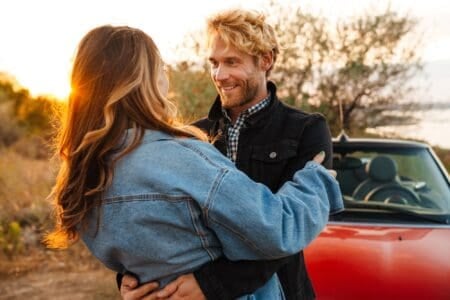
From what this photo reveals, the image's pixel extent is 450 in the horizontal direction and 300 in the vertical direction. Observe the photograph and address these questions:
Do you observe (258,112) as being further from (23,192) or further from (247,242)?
(23,192)

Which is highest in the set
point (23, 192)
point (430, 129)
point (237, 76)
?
point (237, 76)

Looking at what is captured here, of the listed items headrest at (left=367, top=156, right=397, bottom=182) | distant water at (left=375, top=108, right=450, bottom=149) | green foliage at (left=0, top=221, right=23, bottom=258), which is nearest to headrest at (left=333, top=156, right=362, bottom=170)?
headrest at (left=367, top=156, right=397, bottom=182)

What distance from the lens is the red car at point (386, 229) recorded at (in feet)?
11.6

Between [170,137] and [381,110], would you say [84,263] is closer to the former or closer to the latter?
[381,110]

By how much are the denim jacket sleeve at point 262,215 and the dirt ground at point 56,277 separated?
4.86 m

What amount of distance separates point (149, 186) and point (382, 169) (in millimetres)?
3599

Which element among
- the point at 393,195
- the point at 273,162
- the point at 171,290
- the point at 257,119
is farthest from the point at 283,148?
the point at 393,195

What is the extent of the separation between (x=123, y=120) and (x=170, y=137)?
13 centimetres

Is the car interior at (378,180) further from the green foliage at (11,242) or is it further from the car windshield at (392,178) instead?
the green foliage at (11,242)

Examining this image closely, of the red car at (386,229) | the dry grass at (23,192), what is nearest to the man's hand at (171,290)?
the red car at (386,229)

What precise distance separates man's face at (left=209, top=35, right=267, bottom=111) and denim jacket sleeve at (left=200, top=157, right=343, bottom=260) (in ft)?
2.62

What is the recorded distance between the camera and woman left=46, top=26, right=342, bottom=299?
181 centimetres

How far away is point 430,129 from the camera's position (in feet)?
40.0

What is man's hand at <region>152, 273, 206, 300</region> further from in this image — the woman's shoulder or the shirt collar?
the shirt collar
